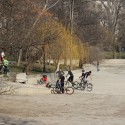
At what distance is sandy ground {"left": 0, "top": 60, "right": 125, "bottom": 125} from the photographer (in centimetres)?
1943

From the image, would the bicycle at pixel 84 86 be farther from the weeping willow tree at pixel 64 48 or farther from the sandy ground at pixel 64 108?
the weeping willow tree at pixel 64 48

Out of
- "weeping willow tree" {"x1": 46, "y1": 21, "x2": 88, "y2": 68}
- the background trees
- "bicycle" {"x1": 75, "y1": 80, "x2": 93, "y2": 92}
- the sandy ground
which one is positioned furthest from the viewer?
"weeping willow tree" {"x1": 46, "y1": 21, "x2": 88, "y2": 68}

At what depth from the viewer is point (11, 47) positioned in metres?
14.7

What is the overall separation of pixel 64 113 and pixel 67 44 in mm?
21471

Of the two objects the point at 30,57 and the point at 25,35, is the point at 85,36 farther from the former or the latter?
the point at 25,35

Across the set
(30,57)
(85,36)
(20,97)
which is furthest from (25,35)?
(85,36)

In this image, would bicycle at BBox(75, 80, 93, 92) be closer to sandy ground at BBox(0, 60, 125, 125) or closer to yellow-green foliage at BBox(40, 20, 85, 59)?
sandy ground at BBox(0, 60, 125, 125)

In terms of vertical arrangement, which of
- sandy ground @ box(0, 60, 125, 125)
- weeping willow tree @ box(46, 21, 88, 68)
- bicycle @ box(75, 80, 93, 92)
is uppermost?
weeping willow tree @ box(46, 21, 88, 68)

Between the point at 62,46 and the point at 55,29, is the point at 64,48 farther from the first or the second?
the point at 55,29

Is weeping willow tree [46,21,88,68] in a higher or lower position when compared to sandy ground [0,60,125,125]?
higher

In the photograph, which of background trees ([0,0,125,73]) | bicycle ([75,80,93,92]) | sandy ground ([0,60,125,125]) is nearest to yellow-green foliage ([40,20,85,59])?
background trees ([0,0,125,73])

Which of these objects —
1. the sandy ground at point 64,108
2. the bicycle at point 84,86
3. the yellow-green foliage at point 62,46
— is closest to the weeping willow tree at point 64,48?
the yellow-green foliage at point 62,46

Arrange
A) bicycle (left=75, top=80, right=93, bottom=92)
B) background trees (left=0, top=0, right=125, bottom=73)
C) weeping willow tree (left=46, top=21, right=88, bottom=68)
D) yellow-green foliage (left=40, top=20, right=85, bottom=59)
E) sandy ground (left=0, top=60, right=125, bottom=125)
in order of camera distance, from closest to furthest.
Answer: background trees (left=0, top=0, right=125, bottom=73) → sandy ground (left=0, top=60, right=125, bottom=125) → bicycle (left=75, top=80, right=93, bottom=92) → yellow-green foliage (left=40, top=20, right=85, bottom=59) → weeping willow tree (left=46, top=21, right=88, bottom=68)

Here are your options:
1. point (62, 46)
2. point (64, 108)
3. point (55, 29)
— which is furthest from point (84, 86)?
point (64, 108)
